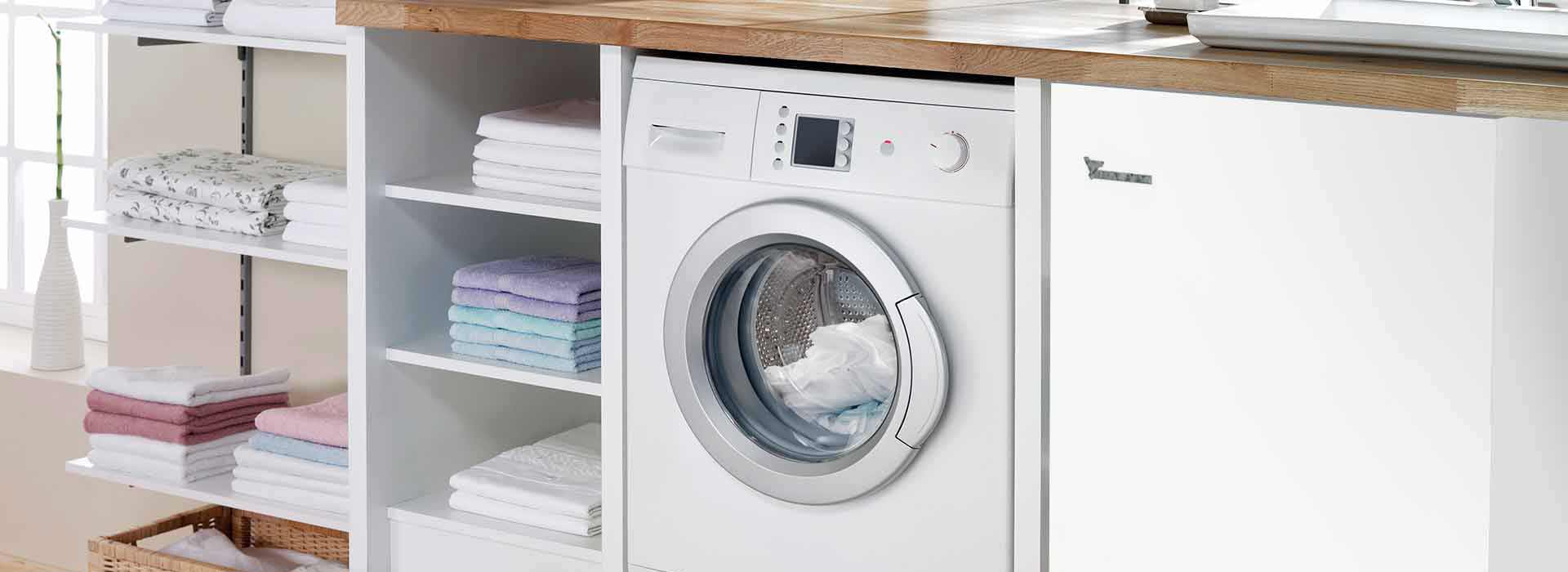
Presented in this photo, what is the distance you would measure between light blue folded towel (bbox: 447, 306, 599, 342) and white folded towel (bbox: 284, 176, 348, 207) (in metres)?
0.28

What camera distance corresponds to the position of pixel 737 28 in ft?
7.09

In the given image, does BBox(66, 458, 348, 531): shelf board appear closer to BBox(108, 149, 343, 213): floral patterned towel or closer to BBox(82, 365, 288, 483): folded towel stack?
BBox(82, 365, 288, 483): folded towel stack

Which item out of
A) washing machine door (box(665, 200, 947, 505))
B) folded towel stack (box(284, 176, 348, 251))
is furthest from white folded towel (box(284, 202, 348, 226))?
washing machine door (box(665, 200, 947, 505))

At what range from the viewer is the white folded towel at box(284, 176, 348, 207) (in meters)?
2.77

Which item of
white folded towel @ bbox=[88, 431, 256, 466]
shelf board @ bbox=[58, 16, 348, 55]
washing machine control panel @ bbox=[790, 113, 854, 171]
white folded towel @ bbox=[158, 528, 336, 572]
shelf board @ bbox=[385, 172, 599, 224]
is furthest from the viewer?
white folded towel @ bbox=[158, 528, 336, 572]

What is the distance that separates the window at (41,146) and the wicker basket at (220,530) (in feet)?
2.47

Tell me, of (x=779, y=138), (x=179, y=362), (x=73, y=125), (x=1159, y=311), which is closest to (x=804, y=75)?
(x=779, y=138)

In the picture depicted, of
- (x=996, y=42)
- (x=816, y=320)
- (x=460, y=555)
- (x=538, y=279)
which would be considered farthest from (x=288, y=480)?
(x=996, y=42)

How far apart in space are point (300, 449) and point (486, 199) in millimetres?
628

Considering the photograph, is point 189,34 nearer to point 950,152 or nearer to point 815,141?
point 815,141

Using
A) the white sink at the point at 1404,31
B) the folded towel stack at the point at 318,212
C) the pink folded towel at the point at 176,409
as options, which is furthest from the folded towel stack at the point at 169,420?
the white sink at the point at 1404,31

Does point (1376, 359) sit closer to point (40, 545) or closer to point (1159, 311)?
point (1159, 311)

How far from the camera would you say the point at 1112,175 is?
1.96 m

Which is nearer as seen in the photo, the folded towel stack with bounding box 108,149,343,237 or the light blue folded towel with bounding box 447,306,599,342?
the light blue folded towel with bounding box 447,306,599,342
